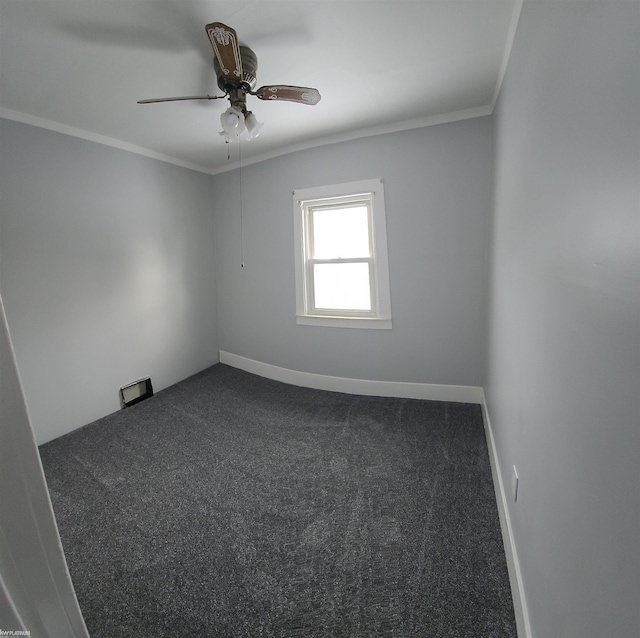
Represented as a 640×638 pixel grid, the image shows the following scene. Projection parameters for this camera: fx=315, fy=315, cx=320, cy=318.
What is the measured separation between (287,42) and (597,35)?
1.56 meters

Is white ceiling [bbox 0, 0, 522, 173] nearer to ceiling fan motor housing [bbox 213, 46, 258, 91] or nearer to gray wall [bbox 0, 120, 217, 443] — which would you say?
ceiling fan motor housing [bbox 213, 46, 258, 91]

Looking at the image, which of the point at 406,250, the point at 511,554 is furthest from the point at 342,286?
the point at 511,554

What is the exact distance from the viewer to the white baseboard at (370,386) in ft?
9.65

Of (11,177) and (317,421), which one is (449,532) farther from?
(11,177)

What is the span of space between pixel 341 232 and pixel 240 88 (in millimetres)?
1650

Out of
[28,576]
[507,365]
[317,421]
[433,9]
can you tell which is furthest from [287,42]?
[317,421]

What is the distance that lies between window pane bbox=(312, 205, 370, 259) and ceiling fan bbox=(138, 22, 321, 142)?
1410mm

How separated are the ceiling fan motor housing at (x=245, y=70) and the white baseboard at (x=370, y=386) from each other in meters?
2.62

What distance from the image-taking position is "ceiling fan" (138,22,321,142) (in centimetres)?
150

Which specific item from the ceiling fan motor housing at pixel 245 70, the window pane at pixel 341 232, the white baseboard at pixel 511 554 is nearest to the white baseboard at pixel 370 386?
the white baseboard at pixel 511 554

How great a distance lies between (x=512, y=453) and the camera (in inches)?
58.2

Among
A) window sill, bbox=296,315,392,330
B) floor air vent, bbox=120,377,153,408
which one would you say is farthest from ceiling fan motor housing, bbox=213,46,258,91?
floor air vent, bbox=120,377,153,408

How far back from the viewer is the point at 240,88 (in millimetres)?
1814

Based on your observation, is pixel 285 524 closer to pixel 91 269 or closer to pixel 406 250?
pixel 406 250
